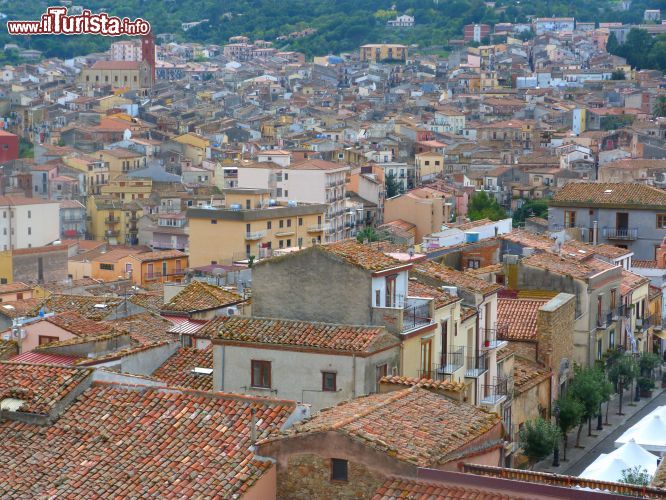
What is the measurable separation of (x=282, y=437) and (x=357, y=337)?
4996 mm

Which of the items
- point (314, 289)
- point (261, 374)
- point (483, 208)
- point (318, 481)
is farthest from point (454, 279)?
point (483, 208)

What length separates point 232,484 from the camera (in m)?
14.6

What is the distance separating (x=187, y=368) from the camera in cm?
2216

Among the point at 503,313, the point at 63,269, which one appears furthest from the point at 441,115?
the point at 503,313

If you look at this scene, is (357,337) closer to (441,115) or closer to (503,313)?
(503,313)

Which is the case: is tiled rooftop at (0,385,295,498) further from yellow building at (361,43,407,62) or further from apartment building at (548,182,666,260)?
yellow building at (361,43,407,62)

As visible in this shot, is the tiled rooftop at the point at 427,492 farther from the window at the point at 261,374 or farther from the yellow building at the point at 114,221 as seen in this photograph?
the yellow building at the point at 114,221

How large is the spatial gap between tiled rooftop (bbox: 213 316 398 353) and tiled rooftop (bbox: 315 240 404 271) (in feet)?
2.84

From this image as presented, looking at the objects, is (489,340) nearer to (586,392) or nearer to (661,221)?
(586,392)

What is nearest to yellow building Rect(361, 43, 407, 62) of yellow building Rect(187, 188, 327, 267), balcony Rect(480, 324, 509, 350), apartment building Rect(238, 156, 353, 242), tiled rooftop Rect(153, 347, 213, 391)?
apartment building Rect(238, 156, 353, 242)

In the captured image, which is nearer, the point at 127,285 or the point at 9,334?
the point at 9,334

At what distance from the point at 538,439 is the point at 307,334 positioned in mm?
8363

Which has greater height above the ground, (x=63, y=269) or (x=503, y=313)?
(x=503, y=313)

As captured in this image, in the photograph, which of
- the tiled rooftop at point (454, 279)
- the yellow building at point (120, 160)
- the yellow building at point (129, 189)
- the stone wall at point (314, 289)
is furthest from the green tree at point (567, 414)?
the yellow building at point (120, 160)
